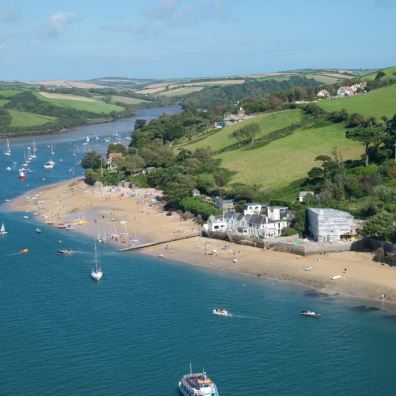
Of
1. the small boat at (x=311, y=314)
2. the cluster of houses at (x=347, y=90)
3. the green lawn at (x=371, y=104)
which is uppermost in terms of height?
the cluster of houses at (x=347, y=90)

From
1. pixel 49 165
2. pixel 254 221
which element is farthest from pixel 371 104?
pixel 49 165

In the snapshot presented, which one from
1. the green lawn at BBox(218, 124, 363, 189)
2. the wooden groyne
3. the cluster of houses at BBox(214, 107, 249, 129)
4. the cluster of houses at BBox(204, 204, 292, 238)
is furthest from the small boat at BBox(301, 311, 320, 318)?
the cluster of houses at BBox(214, 107, 249, 129)

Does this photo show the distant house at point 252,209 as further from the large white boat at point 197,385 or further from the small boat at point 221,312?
the large white boat at point 197,385

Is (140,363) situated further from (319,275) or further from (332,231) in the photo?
(332,231)

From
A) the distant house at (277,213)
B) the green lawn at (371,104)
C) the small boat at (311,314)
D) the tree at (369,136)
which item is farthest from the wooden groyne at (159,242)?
the green lawn at (371,104)

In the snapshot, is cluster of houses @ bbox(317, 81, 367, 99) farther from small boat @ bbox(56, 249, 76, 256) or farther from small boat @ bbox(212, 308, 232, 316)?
small boat @ bbox(212, 308, 232, 316)

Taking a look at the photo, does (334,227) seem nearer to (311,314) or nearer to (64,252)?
(311,314)
